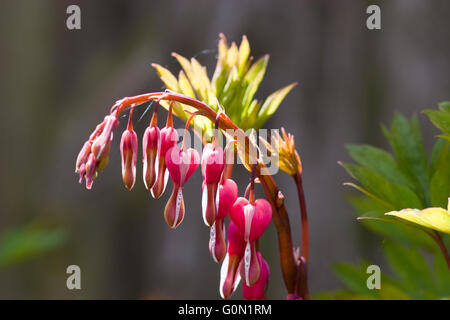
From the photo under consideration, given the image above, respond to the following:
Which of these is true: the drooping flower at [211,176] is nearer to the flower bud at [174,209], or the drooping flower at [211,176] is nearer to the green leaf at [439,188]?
the flower bud at [174,209]

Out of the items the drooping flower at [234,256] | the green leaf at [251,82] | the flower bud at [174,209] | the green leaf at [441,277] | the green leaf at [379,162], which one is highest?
the green leaf at [251,82]

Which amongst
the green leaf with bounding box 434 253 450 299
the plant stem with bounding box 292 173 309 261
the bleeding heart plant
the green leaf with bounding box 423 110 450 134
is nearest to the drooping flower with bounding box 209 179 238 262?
the bleeding heart plant

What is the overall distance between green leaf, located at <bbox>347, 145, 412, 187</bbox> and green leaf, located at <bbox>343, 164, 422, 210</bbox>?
0.07 metres

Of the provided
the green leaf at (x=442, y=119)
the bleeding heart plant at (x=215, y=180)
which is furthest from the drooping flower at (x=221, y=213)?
the green leaf at (x=442, y=119)

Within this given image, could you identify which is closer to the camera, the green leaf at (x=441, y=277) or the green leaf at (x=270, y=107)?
the green leaf at (x=270, y=107)

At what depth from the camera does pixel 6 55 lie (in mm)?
2021

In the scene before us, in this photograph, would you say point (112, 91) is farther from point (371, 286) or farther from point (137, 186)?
point (371, 286)

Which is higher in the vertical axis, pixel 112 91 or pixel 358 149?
pixel 112 91

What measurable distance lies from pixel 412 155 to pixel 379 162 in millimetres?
51

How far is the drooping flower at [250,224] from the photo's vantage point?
1.75ft

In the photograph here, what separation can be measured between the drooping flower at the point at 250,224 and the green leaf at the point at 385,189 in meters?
0.17

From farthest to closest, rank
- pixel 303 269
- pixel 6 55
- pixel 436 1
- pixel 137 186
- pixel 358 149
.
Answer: pixel 6 55 → pixel 137 186 → pixel 436 1 → pixel 358 149 → pixel 303 269

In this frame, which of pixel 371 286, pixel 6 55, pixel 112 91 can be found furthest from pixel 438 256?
pixel 6 55

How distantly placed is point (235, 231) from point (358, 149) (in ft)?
0.91
